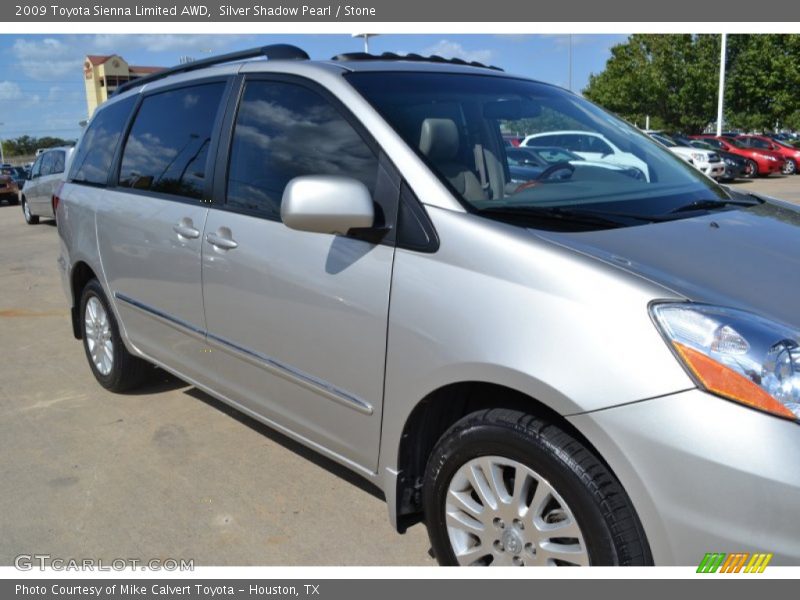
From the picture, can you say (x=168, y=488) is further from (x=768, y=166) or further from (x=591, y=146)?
(x=768, y=166)

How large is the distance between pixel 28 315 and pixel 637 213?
6403 millimetres

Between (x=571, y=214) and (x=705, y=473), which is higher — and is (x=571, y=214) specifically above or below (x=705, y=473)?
above

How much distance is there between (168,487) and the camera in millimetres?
3375

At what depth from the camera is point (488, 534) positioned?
225 centimetres

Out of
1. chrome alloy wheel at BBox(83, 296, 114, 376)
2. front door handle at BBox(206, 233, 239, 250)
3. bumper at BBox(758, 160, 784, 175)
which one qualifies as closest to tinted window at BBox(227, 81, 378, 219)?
front door handle at BBox(206, 233, 239, 250)

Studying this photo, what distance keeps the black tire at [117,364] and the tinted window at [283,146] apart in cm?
172

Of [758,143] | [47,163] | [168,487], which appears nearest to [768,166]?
[758,143]

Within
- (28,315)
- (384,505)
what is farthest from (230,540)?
(28,315)

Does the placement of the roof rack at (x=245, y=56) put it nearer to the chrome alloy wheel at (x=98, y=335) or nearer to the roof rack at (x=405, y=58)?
the roof rack at (x=405, y=58)

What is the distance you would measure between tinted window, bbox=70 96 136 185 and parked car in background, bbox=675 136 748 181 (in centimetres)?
2245

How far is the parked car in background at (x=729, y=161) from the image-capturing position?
23750mm

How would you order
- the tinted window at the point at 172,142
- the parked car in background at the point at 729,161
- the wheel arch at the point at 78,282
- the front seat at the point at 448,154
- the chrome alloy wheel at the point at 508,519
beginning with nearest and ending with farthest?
the chrome alloy wheel at the point at 508,519, the front seat at the point at 448,154, the tinted window at the point at 172,142, the wheel arch at the point at 78,282, the parked car in background at the point at 729,161

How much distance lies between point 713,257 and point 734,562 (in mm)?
876

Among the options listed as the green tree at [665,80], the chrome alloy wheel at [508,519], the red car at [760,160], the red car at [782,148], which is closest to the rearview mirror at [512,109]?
the chrome alloy wheel at [508,519]
